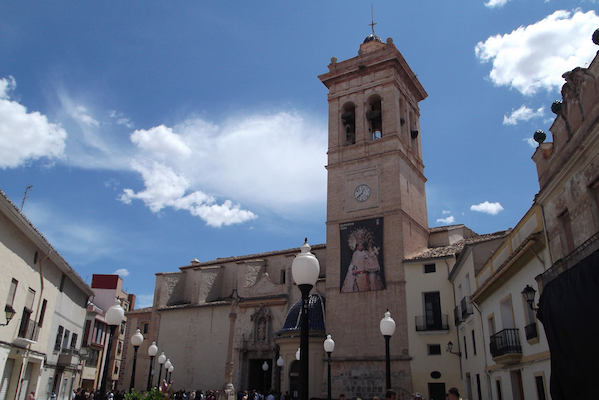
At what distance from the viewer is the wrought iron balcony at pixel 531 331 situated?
11.4 metres

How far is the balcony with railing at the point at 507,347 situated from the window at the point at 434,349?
27.4 feet

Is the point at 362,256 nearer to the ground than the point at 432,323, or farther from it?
farther from it

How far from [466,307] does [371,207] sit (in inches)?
370

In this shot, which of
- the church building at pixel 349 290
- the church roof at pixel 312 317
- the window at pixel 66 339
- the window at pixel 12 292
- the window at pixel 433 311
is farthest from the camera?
the church roof at pixel 312 317

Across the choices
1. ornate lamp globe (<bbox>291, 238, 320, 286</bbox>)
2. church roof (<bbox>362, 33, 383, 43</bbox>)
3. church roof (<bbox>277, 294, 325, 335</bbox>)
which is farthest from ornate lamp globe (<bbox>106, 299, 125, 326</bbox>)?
church roof (<bbox>362, 33, 383, 43</bbox>)

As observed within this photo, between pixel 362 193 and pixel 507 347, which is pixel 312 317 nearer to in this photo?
pixel 362 193

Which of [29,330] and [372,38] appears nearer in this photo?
[29,330]

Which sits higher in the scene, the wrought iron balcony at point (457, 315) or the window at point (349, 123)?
the window at point (349, 123)

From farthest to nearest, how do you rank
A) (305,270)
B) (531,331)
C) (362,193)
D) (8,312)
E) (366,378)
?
1. (362,193)
2. (366,378)
3. (8,312)
4. (531,331)
5. (305,270)

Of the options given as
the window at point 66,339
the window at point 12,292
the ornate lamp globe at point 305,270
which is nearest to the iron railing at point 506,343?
the ornate lamp globe at point 305,270

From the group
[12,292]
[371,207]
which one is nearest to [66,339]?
[12,292]

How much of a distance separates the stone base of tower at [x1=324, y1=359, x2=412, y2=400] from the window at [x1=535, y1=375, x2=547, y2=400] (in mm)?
11500

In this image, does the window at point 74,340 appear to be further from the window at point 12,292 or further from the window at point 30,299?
the window at point 12,292

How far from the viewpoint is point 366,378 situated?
23.4m
